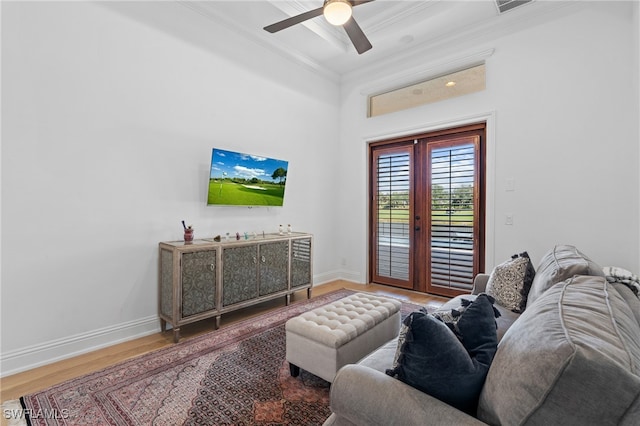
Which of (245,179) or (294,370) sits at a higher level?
(245,179)

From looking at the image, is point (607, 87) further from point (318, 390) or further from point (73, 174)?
point (73, 174)

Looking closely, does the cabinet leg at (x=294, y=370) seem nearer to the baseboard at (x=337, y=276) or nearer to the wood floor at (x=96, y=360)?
the wood floor at (x=96, y=360)

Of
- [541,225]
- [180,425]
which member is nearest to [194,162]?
[180,425]

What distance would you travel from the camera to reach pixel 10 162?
2.20 meters

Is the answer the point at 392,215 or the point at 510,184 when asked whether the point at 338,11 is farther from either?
the point at 392,215

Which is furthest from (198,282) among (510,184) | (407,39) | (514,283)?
(407,39)

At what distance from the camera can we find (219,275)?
2986 mm

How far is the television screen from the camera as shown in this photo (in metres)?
3.33

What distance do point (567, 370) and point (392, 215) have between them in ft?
12.9

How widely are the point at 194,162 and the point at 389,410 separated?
9.89 feet

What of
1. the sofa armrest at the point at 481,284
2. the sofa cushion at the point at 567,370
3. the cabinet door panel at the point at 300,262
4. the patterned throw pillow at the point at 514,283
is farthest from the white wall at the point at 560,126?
the sofa cushion at the point at 567,370

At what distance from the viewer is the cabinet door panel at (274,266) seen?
3.43m

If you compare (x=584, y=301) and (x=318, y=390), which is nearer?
(x=584, y=301)

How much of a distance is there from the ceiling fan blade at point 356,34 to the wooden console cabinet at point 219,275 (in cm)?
→ 222
